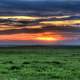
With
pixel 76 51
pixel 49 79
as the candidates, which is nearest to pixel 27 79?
pixel 49 79

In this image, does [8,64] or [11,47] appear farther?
[11,47]

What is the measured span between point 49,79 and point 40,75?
1336mm

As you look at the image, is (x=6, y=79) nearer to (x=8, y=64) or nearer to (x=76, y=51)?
(x=8, y=64)

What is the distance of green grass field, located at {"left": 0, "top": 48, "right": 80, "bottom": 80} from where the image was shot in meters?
13.1

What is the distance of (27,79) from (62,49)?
55.9 feet

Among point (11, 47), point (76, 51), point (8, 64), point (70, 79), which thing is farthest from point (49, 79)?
point (11, 47)

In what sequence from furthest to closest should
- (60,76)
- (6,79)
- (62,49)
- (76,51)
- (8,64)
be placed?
(62,49), (76,51), (8,64), (60,76), (6,79)

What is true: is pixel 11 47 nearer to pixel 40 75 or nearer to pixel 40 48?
pixel 40 48

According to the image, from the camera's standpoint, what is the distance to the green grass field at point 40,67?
13.1 m

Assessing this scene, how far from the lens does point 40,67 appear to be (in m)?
16.8

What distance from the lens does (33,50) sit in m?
28.4

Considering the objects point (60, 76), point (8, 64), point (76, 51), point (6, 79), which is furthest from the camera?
point (76, 51)

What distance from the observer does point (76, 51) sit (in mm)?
27234

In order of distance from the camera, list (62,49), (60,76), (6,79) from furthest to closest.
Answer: (62,49)
(60,76)
(6,79)
